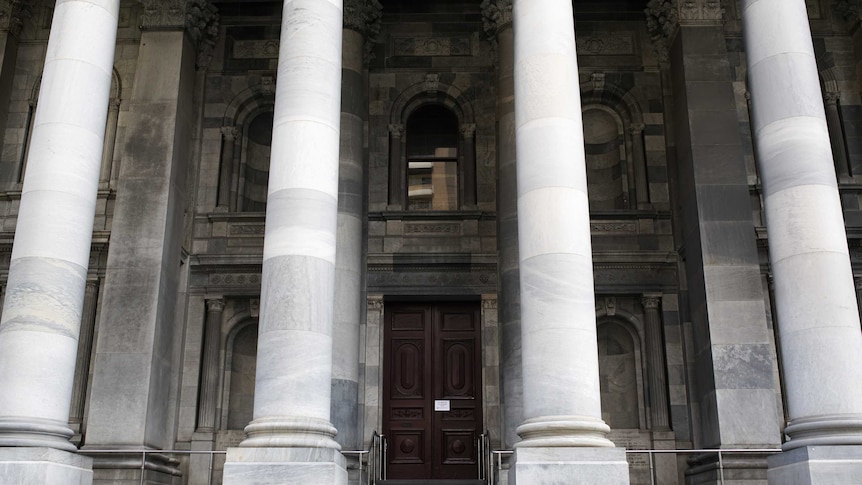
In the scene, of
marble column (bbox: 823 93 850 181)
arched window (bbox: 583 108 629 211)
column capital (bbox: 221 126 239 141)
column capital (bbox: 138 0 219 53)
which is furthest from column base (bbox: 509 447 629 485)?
column capital (bbox: 138 0 219 53)

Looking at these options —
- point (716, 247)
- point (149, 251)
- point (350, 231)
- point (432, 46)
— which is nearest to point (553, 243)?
point (716, 247)

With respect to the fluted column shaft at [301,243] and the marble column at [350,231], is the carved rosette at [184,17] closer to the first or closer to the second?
the marble column at [350,231]

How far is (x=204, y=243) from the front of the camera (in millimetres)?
20891

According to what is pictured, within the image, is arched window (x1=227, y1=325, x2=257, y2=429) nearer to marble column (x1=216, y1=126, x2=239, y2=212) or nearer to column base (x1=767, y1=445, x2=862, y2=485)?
marble column (x1=216, y1=126, x2=239, y2=212)

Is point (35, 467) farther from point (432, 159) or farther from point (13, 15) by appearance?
point (13, 15)

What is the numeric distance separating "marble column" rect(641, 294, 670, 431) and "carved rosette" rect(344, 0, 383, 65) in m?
9.03

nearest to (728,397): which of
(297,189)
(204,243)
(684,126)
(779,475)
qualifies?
(779,475)

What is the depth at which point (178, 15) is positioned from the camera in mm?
20781

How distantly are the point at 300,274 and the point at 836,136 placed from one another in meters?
14.4

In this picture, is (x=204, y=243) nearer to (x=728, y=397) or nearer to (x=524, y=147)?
(x=524, y=147)

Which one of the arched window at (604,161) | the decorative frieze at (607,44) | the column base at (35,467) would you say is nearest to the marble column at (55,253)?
the column base at (35,467)

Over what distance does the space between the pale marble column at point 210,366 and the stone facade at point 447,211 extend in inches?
2.2

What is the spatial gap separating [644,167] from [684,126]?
172cm

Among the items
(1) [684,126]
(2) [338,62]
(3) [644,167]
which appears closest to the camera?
(2) [338,62]
